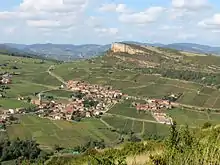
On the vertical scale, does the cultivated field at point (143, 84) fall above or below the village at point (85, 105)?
above

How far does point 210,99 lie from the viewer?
81.1 m

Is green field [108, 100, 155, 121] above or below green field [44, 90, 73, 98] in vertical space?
below

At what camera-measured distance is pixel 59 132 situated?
2349 inches

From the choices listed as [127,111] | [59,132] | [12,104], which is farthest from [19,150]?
[12,104]

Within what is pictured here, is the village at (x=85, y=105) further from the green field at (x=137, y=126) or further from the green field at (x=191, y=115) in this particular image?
the green field at (x=137, y=126)

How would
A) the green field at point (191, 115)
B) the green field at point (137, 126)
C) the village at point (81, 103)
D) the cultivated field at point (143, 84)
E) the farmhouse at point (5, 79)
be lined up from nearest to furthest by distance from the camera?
the green field at point (137, 126) < the green field at point (191, 115) < the village at point (81, 103) < the cultivated field at point (143, 84) < the farmhouse at point (5, 79)

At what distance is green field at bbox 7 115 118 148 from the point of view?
181 feet

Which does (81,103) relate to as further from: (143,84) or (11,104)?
(143,84)

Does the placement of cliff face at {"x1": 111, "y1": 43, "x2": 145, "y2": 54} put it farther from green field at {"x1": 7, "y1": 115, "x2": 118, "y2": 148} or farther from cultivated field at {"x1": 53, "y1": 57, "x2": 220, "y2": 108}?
green field at {"x1": 7, "y1": 115, "x2": 118, "y2": 148}

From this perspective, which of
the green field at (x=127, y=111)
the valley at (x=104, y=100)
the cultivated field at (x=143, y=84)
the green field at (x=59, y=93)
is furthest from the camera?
the green field at (x=59, y=93)

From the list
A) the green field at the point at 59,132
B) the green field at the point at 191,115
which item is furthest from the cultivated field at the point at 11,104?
the green field at the point at 191,115

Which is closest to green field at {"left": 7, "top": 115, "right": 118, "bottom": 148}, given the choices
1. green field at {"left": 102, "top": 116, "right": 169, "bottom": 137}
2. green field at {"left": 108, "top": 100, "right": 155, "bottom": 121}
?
green field at {"left": 102, "top": 116, "right": 169, "bottom": 137}

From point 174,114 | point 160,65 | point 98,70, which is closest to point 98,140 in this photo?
point 174,114

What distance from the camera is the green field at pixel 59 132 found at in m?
55.2
